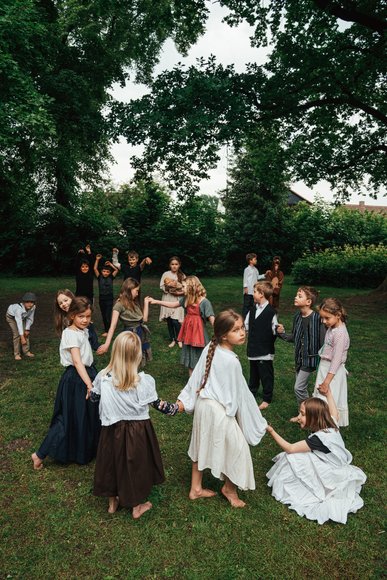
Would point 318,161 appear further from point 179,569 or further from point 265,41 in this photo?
point 179,569

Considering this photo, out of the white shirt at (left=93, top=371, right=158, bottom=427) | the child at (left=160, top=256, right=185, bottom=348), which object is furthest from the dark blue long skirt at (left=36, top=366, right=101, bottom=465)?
the child at (left=160, top=256, right=185, bottom=348)

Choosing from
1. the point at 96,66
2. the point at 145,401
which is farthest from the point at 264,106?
the point at 145,401

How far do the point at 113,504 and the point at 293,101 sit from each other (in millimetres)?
12735

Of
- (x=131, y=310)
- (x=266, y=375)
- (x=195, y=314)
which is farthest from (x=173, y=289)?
(x=266, y=375)

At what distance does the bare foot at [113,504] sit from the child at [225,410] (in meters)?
0.85

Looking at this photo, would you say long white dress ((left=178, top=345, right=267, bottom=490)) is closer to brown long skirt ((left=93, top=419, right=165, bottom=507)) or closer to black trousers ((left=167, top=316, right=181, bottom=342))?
brown long skirt ((left=93, top=419, right=165, bottom=507))

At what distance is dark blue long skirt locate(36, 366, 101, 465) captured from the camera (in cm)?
454

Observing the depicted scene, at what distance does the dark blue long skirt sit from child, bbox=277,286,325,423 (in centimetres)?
271

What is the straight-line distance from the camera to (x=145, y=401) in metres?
3.67

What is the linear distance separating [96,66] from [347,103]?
30.9 feet

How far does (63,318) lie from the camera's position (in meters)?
5.20

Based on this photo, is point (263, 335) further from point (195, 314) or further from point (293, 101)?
point (293, 101)

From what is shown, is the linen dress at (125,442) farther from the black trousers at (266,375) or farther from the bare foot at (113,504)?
the black trousers at (266,375)

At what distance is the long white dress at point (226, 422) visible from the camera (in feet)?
12.4
